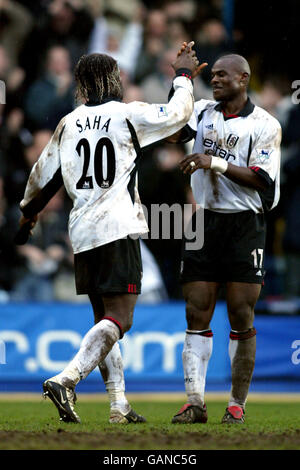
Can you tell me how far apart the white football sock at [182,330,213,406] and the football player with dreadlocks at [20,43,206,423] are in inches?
18.2

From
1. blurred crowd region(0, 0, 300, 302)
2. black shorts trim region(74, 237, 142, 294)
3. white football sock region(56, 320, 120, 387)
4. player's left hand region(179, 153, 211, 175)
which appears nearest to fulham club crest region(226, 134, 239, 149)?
player's left hand region(179, 153, 211, 175)

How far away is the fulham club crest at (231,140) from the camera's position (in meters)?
5.98

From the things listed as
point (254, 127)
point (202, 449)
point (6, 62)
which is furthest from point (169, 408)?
point (6, 62)

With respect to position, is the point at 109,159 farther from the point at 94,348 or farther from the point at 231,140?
the point at 94,348

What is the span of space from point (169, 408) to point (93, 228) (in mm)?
2981

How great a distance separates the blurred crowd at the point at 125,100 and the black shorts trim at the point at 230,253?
4571 millimetres

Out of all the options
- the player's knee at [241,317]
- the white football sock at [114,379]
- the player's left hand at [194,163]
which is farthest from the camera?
the player's knee at [241,317]

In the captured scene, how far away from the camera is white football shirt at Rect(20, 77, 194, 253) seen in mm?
5543

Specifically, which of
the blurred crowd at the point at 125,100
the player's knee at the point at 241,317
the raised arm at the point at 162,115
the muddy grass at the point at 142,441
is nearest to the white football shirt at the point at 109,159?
the raised arm at the point at 162,115

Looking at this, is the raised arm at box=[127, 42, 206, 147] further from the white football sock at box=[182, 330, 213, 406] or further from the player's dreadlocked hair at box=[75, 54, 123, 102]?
the white football sock at box=[182, 330, 213, 406]

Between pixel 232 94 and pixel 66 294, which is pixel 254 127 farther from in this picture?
pixel 66 294

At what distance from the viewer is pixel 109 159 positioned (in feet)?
18.2

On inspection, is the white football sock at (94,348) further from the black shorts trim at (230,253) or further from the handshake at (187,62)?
the handshake at (187,62)

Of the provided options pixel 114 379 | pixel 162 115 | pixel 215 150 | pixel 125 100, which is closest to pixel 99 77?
pixel 162 115
